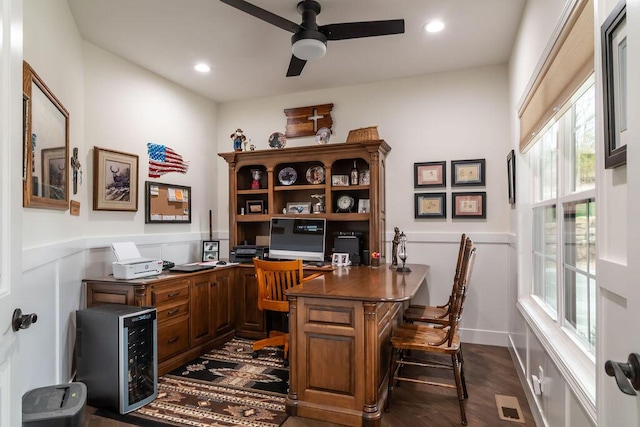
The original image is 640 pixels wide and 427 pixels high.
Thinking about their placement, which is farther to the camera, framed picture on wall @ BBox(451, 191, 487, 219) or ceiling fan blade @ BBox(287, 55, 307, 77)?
framed picture on wall @ BBox(451, 191, 487, 219)

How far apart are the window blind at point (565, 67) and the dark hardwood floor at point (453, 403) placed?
6.24ft

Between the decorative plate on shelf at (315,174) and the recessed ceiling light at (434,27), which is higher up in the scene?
the recessed ceiling light at (434,27)

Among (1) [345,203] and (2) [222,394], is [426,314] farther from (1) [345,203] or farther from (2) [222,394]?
(2) [222,394]

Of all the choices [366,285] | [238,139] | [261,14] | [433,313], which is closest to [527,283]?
[433,313]

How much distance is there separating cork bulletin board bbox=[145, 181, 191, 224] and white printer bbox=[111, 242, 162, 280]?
0.63 metres

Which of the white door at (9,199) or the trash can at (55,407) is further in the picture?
the trash can at (55,407)

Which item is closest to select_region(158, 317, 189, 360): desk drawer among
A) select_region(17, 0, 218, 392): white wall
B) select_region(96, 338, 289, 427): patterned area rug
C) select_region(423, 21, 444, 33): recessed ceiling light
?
select_region(96, 338, 289, 427): patterned area rug

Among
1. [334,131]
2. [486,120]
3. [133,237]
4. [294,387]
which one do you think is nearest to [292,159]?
[334,131]

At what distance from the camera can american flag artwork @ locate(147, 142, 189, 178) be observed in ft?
12.1

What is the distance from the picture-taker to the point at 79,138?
2922 millimetres

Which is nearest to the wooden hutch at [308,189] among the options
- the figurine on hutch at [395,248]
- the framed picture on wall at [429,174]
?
the figurine on hutch at [395,248]

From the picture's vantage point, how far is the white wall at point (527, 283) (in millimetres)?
1605

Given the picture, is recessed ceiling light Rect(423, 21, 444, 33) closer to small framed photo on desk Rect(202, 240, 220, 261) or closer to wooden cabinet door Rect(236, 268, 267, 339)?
wooden cabinet door Rect(236, 268, 267, 339)

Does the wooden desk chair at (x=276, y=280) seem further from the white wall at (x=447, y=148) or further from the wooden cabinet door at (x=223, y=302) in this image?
the white wall at (x=447, y=148)
